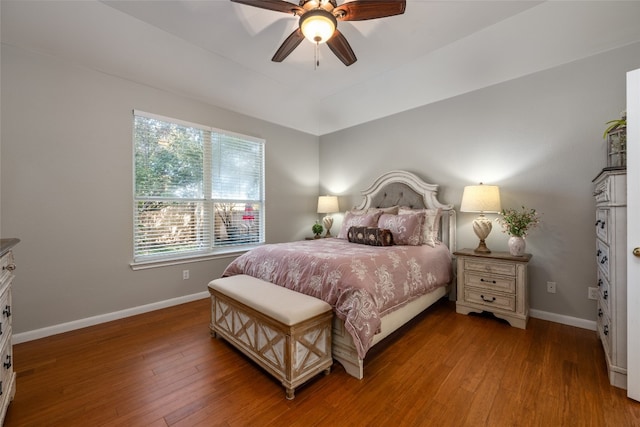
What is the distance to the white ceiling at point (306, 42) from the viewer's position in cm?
226

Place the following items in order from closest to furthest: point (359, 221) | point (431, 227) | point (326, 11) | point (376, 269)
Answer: point (326, 11), point (376, 269), point (431, 227), point (359, 221)

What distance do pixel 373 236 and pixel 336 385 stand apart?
5.34 feet

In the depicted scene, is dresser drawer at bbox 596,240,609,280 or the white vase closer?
dresser drawer at bbox 596,240,609,280

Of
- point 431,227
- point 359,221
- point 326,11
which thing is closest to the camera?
point 326,11

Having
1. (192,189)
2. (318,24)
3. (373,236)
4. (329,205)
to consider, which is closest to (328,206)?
(329,205)

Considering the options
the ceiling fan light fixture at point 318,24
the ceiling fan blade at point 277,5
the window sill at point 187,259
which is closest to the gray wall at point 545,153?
the ceiling fan light fixture at point 318,24

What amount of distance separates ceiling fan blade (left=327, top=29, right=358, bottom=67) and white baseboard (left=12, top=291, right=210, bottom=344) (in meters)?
3.31

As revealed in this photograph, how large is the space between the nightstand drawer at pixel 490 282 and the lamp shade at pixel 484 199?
2.27ft

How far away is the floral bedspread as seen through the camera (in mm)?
1783

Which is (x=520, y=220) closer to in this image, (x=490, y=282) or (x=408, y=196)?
(x=490, y=282)

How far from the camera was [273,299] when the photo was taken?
1.88 m

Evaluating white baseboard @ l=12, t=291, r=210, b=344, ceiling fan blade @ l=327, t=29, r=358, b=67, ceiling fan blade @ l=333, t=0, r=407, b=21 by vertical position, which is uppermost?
ceiling fan blade @ l=333, t=0, r=407, b=21

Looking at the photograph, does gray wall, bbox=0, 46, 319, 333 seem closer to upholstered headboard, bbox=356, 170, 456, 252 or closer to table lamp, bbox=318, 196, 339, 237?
table lamp, bbox=318, 196, 339, 237

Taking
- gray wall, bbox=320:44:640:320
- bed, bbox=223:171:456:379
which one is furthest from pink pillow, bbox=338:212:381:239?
gray wall, bbox=320:44:640:320
